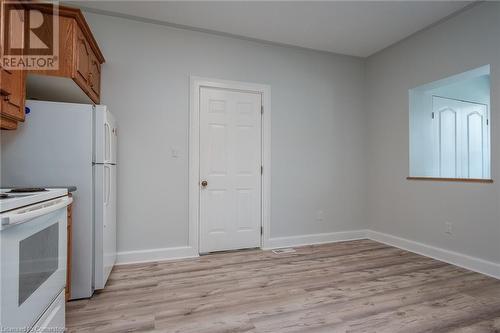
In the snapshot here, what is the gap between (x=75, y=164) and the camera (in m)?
2.06

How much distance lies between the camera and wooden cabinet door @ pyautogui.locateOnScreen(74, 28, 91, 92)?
6.64 feet

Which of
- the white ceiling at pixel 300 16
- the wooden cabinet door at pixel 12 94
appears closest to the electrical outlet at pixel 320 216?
the white ceiling at pixel 300 16

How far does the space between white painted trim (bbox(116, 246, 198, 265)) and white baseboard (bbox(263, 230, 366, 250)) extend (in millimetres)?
1031

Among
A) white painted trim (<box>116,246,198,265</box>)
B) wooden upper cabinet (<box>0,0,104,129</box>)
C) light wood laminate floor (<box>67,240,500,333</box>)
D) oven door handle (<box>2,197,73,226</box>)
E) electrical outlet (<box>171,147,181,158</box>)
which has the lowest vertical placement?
light wood laminate floor (<box>67,240,500,333</box>)

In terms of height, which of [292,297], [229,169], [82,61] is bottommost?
[292,297]

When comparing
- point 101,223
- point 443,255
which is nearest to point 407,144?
point 443,255

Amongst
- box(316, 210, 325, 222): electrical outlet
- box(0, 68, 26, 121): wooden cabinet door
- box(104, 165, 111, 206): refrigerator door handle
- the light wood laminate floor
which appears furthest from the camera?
box(316, 210, 325, 222): electrical outlet

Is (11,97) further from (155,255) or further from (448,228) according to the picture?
(448,228)

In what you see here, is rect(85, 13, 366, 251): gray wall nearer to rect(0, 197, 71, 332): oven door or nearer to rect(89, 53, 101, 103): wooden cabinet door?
rect(89, 53, 101, 103): wooden cabinet door

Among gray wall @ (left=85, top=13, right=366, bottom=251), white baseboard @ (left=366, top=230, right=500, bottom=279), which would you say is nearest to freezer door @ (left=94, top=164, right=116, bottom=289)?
gray wall @ (left=85, top=13, right=366, bottom=251)

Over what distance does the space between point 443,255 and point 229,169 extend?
9.04ft

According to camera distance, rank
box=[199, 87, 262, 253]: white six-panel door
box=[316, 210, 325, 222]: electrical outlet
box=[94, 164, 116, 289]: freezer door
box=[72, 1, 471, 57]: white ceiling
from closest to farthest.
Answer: box=[94, 164, 116, 289]: freezer door
box=[72, 1, 471, 57]: white ceiling
box=[199, 87, 262, 253]: white six-panel door
box=[316, 210, 325, 222]: electrical outlet

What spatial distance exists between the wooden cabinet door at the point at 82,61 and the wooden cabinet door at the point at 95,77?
110 mm

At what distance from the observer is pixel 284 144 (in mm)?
3689
